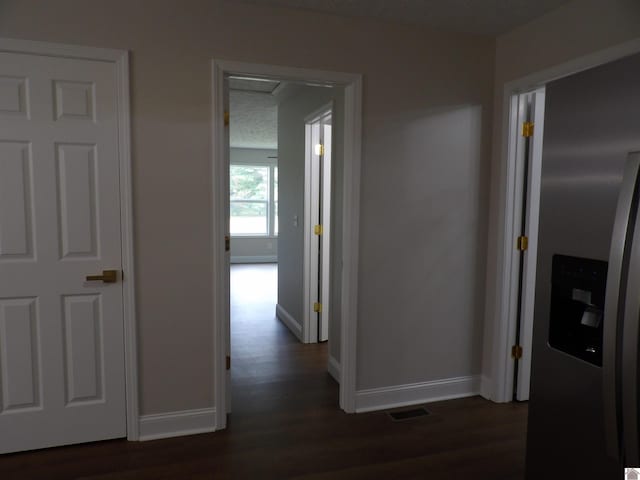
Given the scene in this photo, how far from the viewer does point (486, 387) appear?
10.7 feet

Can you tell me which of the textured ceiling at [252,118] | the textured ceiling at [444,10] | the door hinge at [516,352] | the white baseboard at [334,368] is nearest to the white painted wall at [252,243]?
the textured ceiling at [252,118]

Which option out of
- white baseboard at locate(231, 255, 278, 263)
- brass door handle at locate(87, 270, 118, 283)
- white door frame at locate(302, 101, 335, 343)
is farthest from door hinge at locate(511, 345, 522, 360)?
white baseboard at locate(231, 255, 278, 263)

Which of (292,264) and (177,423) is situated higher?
(292,264)

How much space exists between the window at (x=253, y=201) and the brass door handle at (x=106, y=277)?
7.45 metres

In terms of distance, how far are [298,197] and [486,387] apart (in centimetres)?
247

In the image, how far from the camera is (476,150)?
3148 mm

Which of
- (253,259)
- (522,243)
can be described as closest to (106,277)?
(522,243)

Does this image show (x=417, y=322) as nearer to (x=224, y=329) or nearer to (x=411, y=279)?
(x=411, y=279)

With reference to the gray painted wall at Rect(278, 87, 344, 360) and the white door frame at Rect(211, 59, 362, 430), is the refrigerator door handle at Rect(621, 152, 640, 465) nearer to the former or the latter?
the white door frame at Rect(211, 59, 362, 430)

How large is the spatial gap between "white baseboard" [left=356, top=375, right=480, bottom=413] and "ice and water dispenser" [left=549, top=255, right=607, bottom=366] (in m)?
1.56

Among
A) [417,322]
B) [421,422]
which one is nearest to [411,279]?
[417,322]

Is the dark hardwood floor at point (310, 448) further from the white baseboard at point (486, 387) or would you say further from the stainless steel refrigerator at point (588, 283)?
the stainless steel refrigerator at point (588, 283)

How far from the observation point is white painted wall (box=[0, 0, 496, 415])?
250cm

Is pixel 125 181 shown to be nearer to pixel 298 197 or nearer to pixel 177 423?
pixel 177 423
